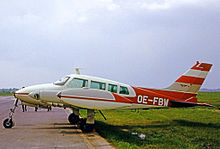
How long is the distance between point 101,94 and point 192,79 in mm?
6129

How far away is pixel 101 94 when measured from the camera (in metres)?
9.94

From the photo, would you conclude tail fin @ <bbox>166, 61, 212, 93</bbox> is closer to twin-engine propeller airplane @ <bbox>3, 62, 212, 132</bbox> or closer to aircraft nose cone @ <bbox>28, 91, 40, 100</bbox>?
twin-engine propeller airplane @ <bbox>3, 62, 212, 132</bbox>

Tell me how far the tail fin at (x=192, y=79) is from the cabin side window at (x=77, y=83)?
5320 mm

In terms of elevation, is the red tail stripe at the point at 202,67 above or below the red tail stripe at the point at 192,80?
above

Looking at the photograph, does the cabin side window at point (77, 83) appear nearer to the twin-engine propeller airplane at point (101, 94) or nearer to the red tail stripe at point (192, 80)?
the twin-engine propeller airplane at point (101, 94)

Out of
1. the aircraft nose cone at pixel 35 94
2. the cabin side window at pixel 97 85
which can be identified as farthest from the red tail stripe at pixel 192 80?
the aircraft nose cone at pixel 35 94

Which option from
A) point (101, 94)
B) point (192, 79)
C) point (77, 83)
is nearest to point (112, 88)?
point (101, 94)

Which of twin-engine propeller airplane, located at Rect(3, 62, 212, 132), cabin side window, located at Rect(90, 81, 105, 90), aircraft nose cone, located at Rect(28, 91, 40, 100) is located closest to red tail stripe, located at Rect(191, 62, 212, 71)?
twin-engine propeller airplane, located at Rect(3, 62, 212, 132)

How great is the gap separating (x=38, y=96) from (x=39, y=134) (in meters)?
1.97

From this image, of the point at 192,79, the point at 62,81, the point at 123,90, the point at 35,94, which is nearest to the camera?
the point at 35,94

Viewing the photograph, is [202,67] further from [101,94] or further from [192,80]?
[101,94]

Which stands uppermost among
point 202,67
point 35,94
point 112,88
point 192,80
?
point 202,67

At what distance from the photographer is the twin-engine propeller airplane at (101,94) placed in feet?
32.3

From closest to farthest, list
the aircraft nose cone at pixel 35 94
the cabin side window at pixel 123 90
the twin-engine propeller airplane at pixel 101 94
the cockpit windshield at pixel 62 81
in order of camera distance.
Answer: the twin-engine propeller airplane at pixel 101 94
the aircraft nose cone at pixel 35 94
the cockpit windshield at pixel 62 81
the cabin side window at pixel 123 90
